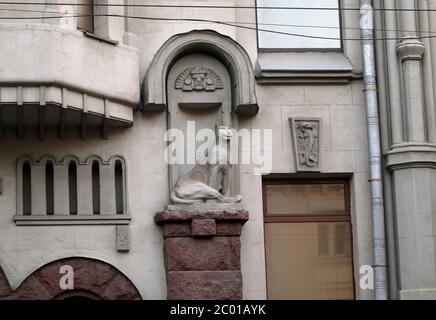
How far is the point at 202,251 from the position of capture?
16.0m

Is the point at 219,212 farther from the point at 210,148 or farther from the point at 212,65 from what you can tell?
the point at 212,65

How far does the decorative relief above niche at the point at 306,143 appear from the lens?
16781mm

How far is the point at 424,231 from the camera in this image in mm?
16266

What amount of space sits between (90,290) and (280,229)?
9.58ft

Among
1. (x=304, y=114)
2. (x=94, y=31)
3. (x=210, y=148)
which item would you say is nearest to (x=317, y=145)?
(x=304, y=114)

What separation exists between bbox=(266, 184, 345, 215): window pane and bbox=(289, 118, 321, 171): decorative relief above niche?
42 centimetres

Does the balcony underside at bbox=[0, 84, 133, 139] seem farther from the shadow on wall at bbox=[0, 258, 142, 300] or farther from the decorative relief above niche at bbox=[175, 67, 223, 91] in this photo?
the shadow on wall at bbox=[0, 258, 142, 300]

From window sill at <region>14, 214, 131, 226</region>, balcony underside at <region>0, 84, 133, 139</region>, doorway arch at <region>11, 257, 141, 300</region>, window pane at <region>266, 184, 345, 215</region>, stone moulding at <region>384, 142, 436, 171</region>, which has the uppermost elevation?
balcony underside at <region>0, 84, 133, 139</region>

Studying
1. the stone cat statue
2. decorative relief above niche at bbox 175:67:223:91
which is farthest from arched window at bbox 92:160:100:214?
decorative relief above niche at bbox 175:67:223:91

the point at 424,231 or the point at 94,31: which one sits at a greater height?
the point at 94,31

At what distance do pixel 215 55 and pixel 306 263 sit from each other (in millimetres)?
3267

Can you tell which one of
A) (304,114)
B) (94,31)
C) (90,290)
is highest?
(94,31)

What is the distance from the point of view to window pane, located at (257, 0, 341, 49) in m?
17.5

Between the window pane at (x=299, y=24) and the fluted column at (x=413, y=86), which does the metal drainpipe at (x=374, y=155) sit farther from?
the window pane at (x=299, y=24)
